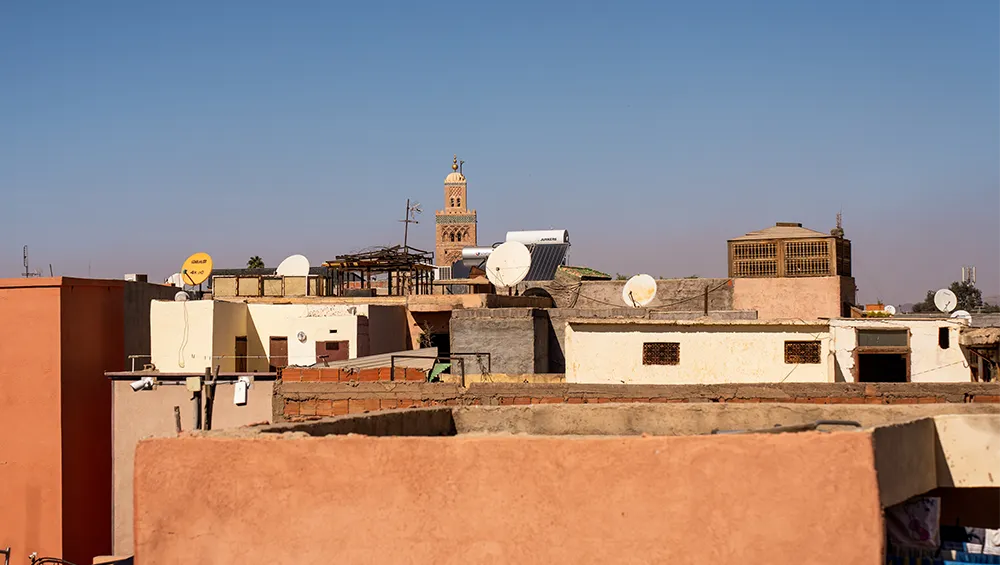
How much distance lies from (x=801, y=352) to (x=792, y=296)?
8.29 meters

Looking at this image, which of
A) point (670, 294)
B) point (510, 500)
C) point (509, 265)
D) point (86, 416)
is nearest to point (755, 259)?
point (670, 294)

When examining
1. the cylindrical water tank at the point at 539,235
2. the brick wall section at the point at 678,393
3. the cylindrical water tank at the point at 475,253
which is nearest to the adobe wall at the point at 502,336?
the brick wall section at the point at 678,393

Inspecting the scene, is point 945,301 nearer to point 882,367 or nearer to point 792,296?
point 792,296

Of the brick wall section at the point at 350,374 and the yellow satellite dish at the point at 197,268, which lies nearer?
the brick wall section at the point at 350,374

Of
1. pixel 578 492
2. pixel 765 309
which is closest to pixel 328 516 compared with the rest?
pixel 578 492

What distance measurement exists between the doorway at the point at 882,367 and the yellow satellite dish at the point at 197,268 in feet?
48.6

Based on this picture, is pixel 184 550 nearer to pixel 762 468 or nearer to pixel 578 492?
pixel 578 492

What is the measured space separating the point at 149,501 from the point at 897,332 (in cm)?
1515

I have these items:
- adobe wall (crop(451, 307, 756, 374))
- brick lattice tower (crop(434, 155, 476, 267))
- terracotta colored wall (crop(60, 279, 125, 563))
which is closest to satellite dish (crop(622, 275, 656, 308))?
adobe wall (crop(451, 307, 756, 374))

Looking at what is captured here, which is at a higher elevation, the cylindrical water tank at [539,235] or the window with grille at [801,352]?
the cylindrical water tank at [539,235]

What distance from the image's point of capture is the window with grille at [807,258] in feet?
86.4

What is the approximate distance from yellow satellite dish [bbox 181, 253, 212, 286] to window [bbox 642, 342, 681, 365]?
11.0m

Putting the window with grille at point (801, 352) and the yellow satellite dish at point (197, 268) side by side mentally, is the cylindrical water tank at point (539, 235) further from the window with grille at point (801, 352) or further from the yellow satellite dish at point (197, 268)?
the window with grille at point (801, 352)

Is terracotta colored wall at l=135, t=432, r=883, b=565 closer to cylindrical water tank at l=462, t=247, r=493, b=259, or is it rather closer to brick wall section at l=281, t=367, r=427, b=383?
brick wall section at l=281, t=367, r=427, b=383
